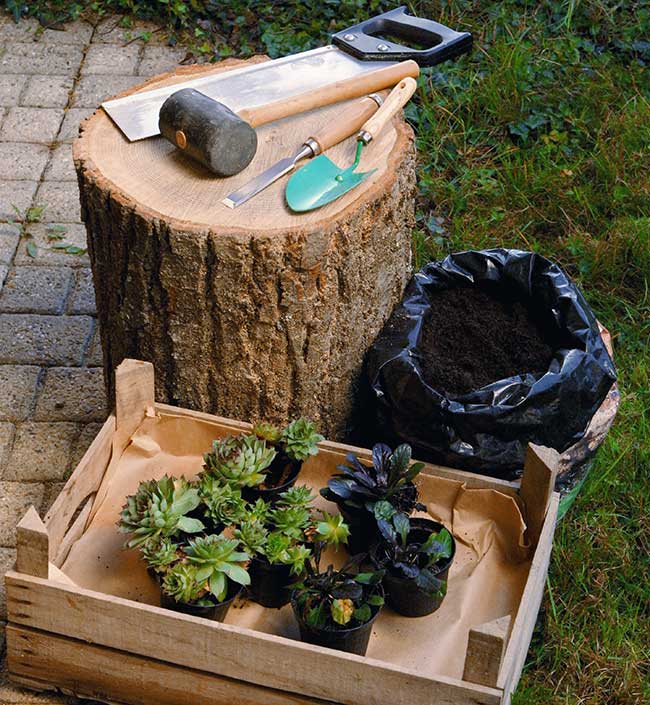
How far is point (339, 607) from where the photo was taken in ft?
7.66

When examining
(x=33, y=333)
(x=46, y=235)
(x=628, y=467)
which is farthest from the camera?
(x=46, y=235)

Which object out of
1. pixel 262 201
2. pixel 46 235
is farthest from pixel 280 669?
pixel 46 235

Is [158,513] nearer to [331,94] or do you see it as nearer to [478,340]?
[478,340]

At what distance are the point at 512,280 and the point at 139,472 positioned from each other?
119cm

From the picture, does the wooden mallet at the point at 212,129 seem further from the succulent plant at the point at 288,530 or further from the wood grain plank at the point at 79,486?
the succulent plant at the point at 288,530

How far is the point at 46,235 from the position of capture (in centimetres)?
428

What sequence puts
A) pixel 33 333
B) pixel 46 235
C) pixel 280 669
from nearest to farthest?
pixel 280 669 < pixel 33 333 < pixel 46 235

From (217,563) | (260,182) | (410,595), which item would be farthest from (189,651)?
(260,182)

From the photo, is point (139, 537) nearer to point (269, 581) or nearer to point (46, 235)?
point (269, 581)

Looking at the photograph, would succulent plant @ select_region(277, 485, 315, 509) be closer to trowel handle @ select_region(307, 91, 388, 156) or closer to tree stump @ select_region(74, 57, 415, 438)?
tree stump @ select_region(74, 57, 415, 438)

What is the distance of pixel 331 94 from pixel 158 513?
1302 mm

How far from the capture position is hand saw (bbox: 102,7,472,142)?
2971mm

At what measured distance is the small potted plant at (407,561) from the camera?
249 cm

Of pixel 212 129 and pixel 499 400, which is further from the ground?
pixel 212 129
